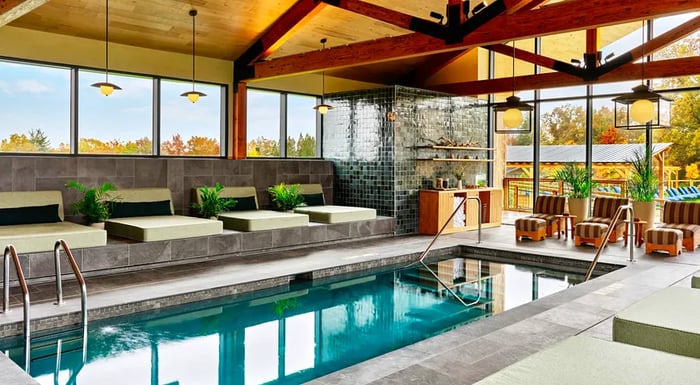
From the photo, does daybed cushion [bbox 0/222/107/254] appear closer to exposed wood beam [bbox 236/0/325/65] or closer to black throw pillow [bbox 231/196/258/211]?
black throw pillow [bbox 231/196/258/211]

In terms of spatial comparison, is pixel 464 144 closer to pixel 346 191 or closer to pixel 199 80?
pixel 346 191

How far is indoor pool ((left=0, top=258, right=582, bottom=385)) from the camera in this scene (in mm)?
4277

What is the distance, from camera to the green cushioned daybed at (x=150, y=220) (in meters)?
7.33

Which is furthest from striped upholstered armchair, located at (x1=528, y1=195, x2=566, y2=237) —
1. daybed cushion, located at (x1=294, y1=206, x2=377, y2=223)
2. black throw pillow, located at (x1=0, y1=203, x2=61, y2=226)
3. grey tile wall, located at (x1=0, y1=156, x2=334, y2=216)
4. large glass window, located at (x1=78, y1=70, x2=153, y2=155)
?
black throw pillow, located at (x1=0, y1=203, x2=61, y2=226)

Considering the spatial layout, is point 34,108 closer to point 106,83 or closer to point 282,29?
point 106,83

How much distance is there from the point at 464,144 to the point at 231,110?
4774 mm

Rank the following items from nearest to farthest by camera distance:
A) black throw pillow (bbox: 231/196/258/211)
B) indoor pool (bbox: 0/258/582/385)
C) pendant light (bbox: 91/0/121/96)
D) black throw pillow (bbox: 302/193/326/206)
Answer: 1. indoor pool (bbox: 0/258/582/385)
2. pendant light (bbox: 91/0/121/96)
3. black throw pillow (bbox: 231/196/258/211)
4. black throw pillow (bbox: 302/193/326/206)

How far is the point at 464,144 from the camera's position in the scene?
38.9ft

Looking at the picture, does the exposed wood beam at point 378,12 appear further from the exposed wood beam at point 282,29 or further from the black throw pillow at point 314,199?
the black throw pillow at point 314,199

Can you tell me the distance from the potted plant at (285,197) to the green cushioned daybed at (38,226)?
347 cm

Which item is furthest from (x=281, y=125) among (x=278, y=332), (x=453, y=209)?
(x=278, y=332)

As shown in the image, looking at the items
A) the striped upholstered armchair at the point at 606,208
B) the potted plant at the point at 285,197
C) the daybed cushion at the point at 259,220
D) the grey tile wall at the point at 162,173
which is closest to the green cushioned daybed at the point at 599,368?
the daybed cushion at the point at 259,220

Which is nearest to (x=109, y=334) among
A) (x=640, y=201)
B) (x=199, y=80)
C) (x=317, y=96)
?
(x=199, y=80)

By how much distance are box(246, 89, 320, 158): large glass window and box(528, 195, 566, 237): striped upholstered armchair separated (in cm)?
442
